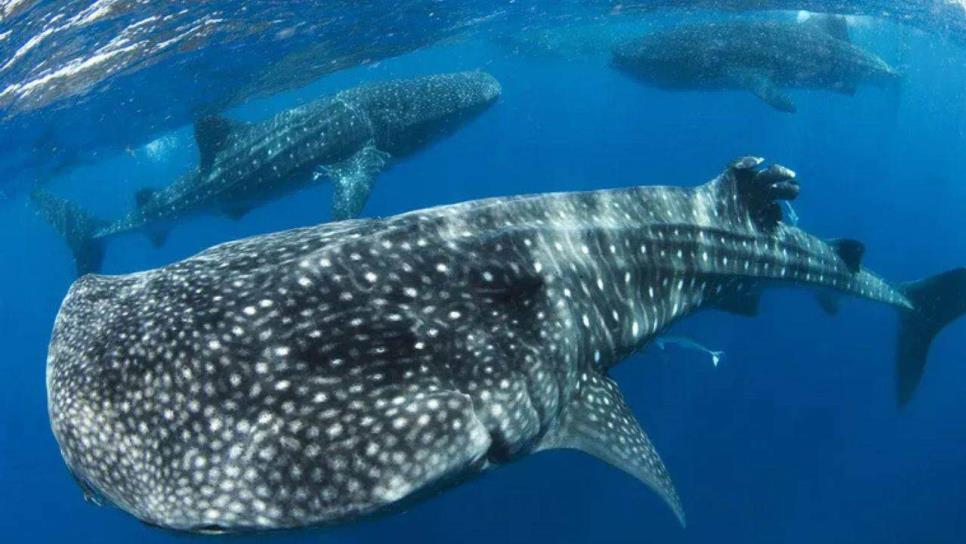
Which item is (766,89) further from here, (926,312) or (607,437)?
(607,437)

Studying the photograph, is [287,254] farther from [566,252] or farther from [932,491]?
[932,491]

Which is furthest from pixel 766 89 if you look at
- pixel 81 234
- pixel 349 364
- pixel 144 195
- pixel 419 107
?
pixel 81 234

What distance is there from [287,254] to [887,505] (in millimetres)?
20202

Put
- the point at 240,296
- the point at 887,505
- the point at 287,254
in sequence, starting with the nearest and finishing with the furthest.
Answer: the point at 240,296 < the point at 287,254 < the point at 887,505

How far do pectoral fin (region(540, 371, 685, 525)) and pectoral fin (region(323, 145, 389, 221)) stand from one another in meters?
8.40

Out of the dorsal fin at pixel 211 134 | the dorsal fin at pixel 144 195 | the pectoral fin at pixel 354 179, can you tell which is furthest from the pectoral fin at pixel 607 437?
the dorsal fin at pixel 144 195

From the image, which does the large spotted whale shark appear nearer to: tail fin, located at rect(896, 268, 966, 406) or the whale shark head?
tail fin, located at rect(896, 268, 966, 406)

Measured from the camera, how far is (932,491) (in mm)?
18391

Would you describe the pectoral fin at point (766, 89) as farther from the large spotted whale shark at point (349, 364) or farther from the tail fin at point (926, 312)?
the large spotted whale shark at point (349, 364)

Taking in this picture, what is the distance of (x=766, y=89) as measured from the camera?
17.7m

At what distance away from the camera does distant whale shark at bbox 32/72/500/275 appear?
507 inches

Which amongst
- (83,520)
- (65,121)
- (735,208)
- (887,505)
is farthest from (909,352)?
(83,520)

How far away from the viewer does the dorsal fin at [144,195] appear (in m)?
15.9

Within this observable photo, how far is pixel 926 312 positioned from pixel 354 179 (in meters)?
10.5
